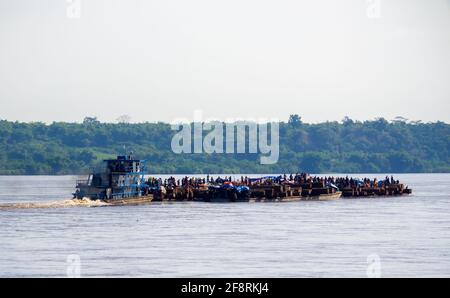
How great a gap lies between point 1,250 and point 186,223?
22.4m

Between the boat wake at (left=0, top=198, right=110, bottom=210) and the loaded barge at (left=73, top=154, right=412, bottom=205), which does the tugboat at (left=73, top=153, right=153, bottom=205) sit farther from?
the boat wake at (left=0, top=198, right=110, bottom=210)

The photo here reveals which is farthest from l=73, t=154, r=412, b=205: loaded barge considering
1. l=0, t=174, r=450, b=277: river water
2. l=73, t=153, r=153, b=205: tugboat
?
l=0, t=174, r=450, b=277: river water

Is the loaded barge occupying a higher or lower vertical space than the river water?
higher

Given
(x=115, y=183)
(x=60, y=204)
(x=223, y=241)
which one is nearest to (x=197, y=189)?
(x=115, y=183)

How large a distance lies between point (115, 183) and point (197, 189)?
15.1m

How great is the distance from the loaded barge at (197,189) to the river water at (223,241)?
12.6 feet

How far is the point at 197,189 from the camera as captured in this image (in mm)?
121375

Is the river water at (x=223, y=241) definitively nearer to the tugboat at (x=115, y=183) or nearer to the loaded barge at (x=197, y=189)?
the tugboat at (x=115, y=183)

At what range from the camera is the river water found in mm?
56000

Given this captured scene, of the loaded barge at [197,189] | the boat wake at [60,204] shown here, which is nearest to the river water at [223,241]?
the boat wake at [60,204]
